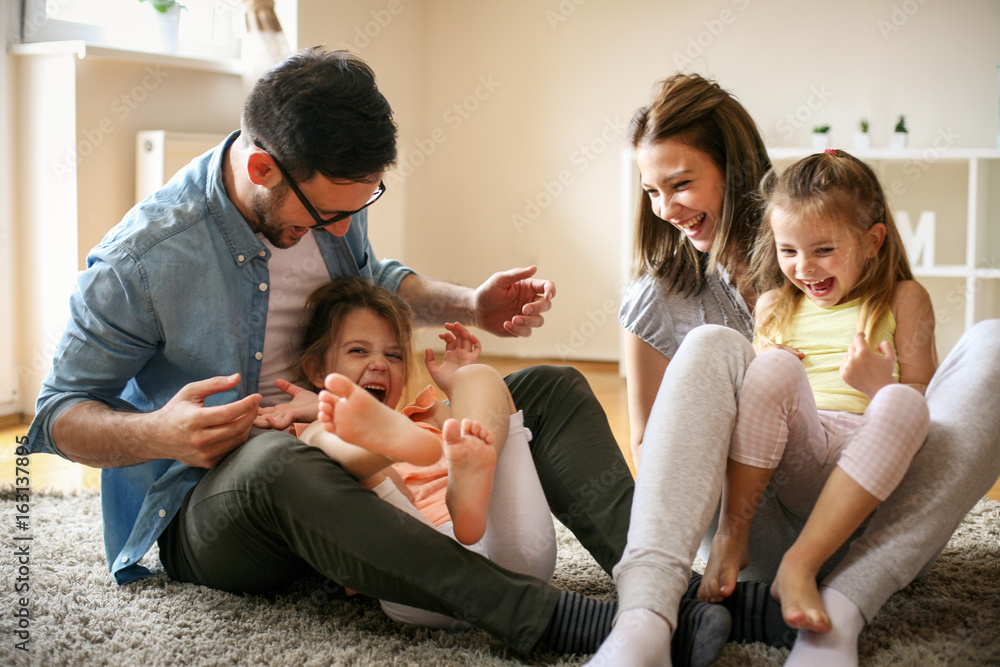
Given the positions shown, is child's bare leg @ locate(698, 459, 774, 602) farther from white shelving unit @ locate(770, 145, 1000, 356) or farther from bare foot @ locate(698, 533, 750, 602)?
white shelving unit @ locate(770, 145, 1000, 356)

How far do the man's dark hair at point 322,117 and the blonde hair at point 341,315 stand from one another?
229mm

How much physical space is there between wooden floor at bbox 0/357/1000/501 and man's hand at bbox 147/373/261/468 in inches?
39.6

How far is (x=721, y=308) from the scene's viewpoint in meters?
1.55

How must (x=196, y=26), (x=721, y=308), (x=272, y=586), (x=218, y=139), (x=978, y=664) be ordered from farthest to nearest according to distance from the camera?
(x=196, y=26) → (x=218, y=139) → (x=721, y=308) → (x=272, y=586) → (x=978, y=664)

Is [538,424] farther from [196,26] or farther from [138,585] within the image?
[196,26]

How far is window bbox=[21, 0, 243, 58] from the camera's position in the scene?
2623 mm

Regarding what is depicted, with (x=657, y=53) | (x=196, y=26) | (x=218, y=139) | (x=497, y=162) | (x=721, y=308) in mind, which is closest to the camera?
(x=721, y=308)

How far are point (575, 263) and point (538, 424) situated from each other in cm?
262

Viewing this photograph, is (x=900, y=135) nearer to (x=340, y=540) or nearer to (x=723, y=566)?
(x=723, y=566)

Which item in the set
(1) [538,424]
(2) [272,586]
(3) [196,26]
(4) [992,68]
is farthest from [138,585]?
(4) [992,68]

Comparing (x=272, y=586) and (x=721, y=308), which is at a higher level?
(x=721, y=308)

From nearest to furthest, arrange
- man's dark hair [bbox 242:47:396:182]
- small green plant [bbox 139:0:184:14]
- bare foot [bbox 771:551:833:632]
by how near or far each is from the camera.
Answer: bare foot [bbox 771:551:833:632]
man's dark hair [bbox 242:47:396:182]
small green plant [bbox 139:0:184:14]

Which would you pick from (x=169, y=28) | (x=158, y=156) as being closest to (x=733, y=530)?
(x=158, y=156)

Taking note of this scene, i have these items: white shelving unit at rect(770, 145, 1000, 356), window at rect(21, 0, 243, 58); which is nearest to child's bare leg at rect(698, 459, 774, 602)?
window at rect(21, 0, 243, 58)
